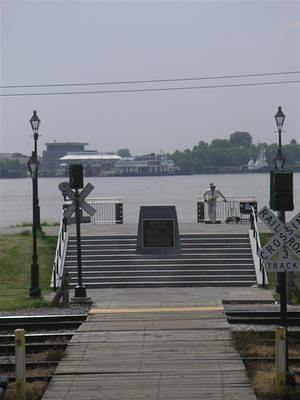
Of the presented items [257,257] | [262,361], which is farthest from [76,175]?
[262,361]

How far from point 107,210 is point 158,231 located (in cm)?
1678

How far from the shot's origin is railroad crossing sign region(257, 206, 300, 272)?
1127 cm

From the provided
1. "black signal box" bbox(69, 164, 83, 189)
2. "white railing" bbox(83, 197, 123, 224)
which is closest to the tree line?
"white railing" bbox(83, 197, 123, 224)

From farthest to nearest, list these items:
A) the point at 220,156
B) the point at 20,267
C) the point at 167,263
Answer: the point at 220,156, the point at 20,267, the point at 167,263

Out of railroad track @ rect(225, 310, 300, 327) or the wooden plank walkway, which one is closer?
the wooden plank walkway

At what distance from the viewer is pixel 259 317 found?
15648 millimetres

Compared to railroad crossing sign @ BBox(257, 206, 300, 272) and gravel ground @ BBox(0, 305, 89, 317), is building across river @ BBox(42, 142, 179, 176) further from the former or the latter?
railroad crossing sign @ BBox(257, 206, 300, 272)

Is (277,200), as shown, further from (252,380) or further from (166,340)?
(166,340)

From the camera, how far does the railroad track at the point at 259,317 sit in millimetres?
15250

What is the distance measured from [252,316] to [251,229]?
40.9ft

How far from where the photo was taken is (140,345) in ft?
43.3

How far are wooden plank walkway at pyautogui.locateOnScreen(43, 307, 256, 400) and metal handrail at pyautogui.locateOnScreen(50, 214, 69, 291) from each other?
831cm

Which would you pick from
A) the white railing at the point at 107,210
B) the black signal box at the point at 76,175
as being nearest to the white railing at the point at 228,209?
the white railing at the point at 107,210

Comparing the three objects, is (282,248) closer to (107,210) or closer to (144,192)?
(107,210)
